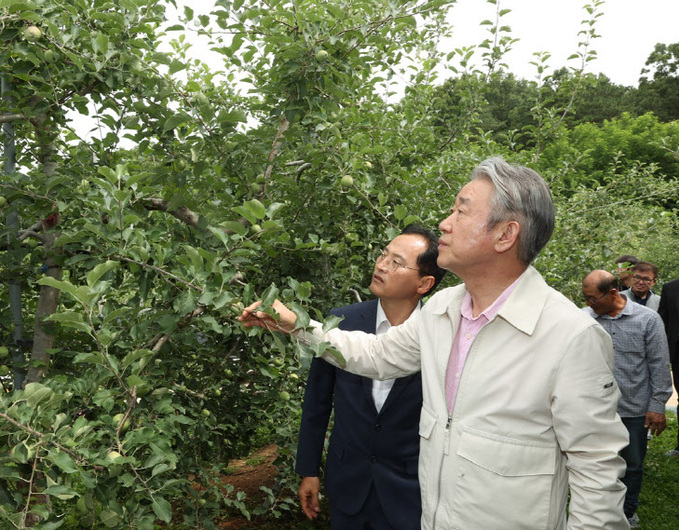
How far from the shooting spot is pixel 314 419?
8.20ft

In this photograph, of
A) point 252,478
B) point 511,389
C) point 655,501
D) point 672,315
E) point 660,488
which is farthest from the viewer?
point 660,488

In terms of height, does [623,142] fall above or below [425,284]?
above

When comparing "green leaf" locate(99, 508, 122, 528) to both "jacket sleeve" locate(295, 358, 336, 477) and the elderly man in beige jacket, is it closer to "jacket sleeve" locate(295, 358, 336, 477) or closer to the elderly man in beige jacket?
the elderly man in beige jacket

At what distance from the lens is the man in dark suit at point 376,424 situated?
7.29 ft

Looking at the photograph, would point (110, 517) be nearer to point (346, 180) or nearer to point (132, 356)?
point (132, 356)

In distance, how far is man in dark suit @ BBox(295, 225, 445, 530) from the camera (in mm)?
2221

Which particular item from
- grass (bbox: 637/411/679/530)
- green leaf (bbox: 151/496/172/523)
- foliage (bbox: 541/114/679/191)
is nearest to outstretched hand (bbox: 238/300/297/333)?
green leaf (bbox: 151/496/172/523)

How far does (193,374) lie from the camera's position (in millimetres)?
3146

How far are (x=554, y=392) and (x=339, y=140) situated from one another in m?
1.52

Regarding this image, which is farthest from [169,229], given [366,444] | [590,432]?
[590,432]

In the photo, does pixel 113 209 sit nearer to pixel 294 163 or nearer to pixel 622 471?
pixel 294 163

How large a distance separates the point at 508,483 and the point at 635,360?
317 cm

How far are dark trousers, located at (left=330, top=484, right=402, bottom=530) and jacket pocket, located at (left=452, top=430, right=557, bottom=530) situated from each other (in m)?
0.71

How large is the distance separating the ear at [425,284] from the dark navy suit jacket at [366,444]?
10.7 inches
